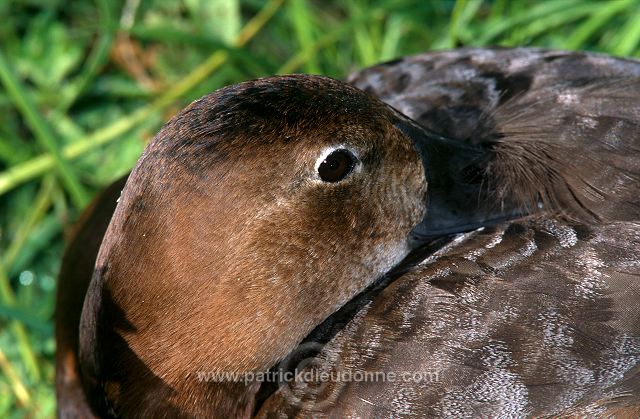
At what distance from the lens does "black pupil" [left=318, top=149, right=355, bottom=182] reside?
1.95m

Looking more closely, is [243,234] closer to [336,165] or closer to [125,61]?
[336,165]

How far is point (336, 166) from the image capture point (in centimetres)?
197

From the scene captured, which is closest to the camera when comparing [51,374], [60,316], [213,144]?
[213,144]

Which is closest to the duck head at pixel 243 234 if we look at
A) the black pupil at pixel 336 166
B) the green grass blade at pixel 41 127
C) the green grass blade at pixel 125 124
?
the black pupil at pixel 336 166

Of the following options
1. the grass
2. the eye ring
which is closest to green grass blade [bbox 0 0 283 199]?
the grass

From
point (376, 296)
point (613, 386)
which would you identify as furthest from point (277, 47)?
point (613, 386)

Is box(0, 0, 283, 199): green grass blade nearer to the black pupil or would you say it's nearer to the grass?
the grass

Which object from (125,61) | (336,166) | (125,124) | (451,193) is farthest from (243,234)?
(125,61)

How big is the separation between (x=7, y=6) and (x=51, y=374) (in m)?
1.44

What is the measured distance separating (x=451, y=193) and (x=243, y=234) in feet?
1.78

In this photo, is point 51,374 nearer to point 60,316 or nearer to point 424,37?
point 60,316

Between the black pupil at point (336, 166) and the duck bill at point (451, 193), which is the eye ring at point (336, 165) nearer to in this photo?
the black pupil at point (336, 166)

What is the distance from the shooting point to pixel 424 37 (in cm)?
350

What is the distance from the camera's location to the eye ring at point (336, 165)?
195 cm
